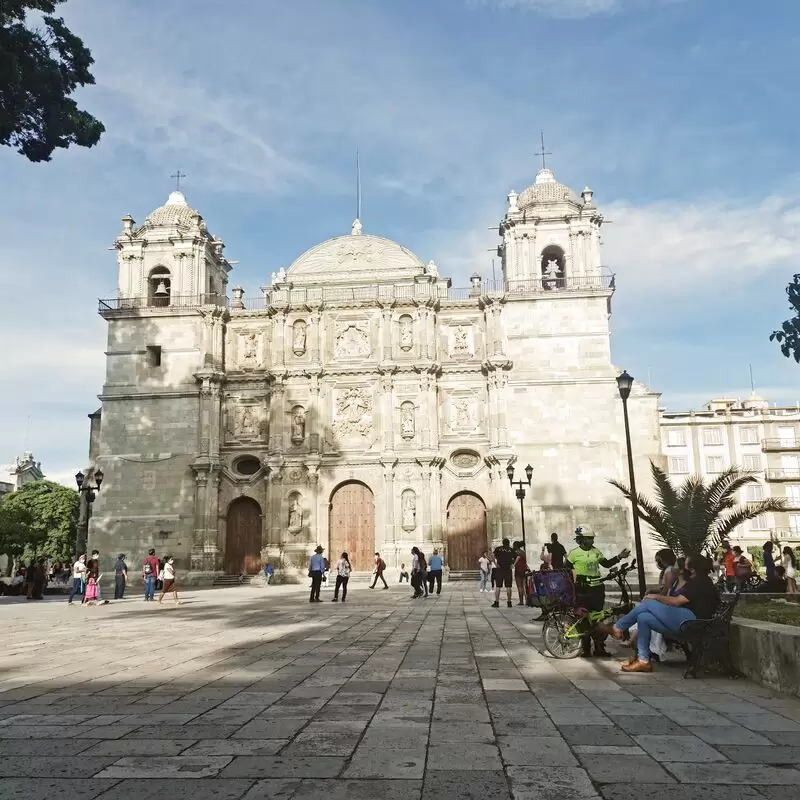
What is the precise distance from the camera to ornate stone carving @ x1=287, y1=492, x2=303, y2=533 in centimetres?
3497

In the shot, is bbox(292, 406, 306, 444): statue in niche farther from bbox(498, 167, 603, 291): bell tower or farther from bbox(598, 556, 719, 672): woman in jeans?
bbox(598, 556, 719, 672): woman in jeans

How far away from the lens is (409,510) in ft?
113

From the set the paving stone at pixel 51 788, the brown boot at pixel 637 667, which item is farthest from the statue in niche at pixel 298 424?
the paving stone at pixel 51 788

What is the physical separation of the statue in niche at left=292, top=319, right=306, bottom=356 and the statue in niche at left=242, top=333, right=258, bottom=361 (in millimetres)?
2099

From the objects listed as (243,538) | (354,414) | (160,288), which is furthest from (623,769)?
(160,288)

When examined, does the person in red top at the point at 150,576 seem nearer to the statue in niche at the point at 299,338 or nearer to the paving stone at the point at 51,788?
the statue in niche at the point at 299,338

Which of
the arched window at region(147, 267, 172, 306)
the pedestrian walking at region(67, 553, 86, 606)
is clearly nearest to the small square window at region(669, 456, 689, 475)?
the arched window at region(147, 267, 172, 306)

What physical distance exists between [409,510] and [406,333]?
846cm

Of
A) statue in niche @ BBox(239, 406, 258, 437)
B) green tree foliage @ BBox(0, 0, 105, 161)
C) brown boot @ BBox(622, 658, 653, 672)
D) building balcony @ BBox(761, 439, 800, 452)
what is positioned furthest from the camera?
building balcony @ BBox(761, 439, 800, 452)

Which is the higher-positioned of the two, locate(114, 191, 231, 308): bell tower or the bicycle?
locate(114, 191, 231, 308): bell tower

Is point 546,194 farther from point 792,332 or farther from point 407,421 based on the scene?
point 792,332

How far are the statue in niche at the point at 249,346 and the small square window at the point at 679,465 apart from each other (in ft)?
111

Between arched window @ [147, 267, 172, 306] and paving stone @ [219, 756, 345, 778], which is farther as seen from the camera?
arched window @ [147, 267, 172, 306]

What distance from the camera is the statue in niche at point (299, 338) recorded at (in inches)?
1455
